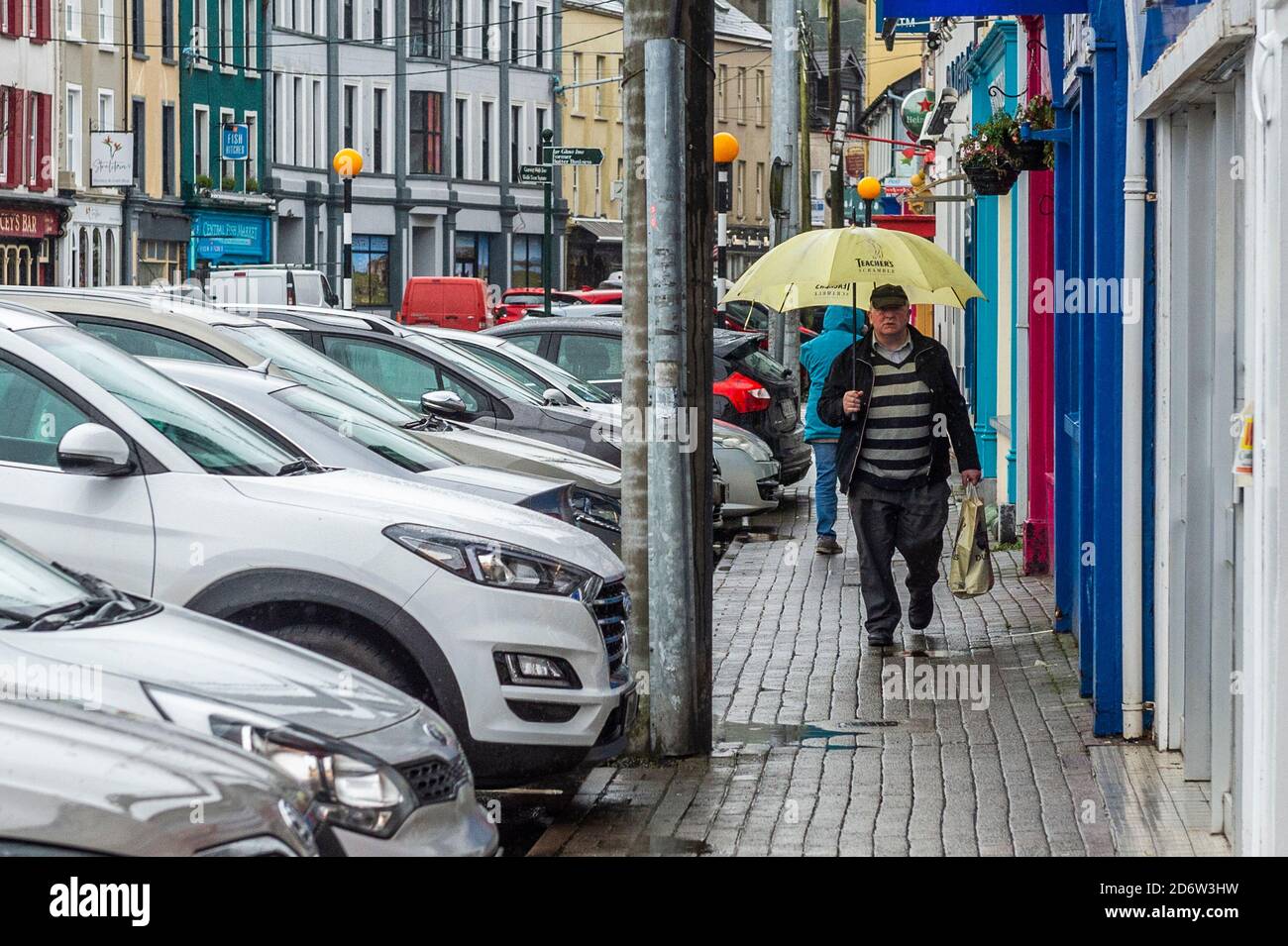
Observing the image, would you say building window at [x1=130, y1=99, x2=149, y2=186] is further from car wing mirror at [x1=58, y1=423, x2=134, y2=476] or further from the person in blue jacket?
car wing mirror at [x1=58, y1=423, x2=134, y2=476]

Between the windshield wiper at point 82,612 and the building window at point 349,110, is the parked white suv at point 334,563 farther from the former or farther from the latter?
the building window at point 349,110

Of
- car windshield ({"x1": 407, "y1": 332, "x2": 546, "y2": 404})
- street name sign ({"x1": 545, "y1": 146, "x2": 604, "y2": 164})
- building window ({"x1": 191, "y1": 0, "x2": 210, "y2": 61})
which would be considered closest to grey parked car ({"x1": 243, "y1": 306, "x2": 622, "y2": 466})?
car windshield ({"x1": 407, "y1": 332, "x2": 546, "y2": 404})

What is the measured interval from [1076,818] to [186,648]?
11.2ft

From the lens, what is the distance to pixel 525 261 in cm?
6775

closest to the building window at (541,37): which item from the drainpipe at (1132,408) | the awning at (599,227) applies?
the awning at (599,227)

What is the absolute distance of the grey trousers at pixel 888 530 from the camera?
11.0 meters

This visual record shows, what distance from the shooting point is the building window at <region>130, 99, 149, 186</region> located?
166ft

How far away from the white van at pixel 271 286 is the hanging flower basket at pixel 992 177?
76.5 feet

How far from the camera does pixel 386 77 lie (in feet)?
205

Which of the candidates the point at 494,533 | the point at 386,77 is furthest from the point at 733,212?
the point at 494,533

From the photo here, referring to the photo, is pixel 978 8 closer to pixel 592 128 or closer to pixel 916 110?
pixel 916 110

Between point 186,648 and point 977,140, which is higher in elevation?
point 977,140
